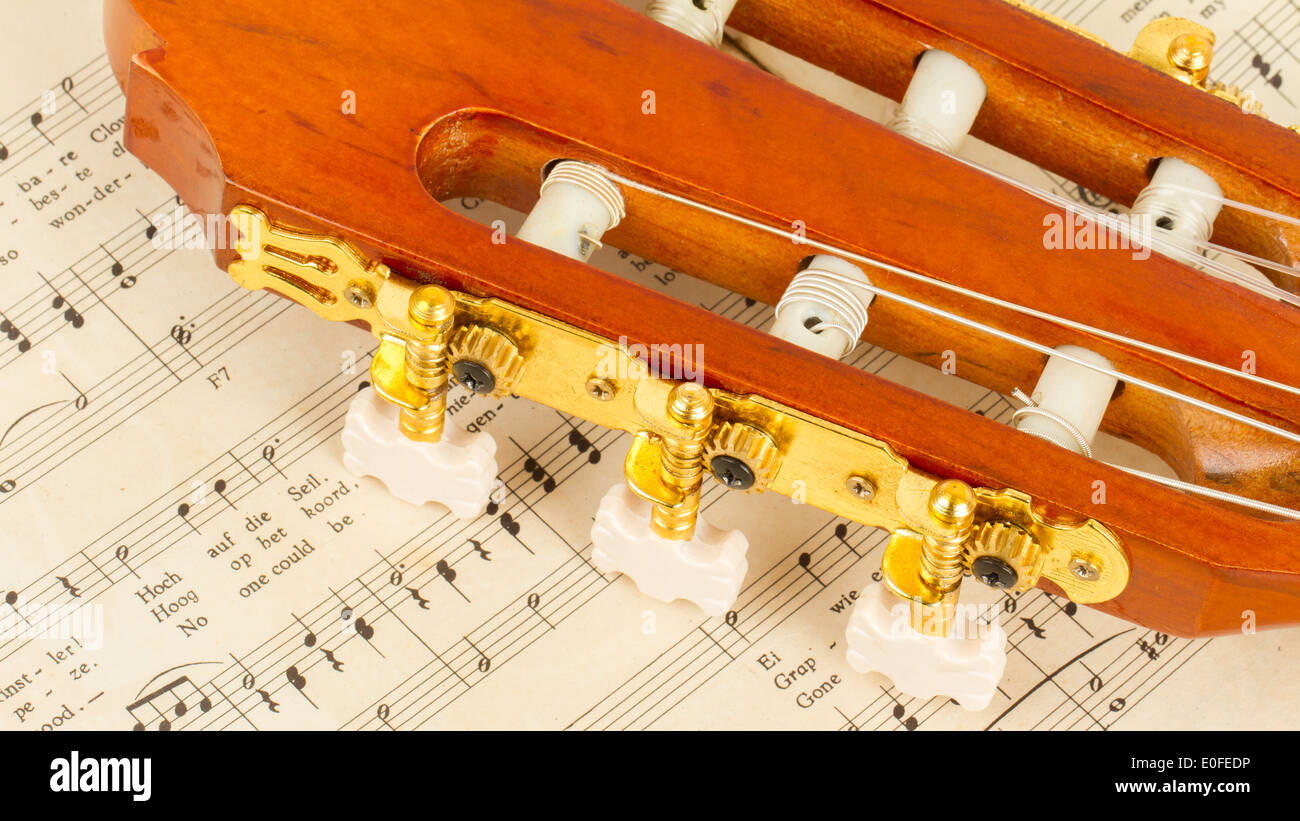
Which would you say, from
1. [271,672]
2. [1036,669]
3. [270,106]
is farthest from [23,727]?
[1036,669]

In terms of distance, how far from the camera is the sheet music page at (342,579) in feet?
4.59

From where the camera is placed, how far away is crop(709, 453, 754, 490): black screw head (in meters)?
1.26

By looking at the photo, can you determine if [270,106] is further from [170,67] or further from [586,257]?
[586,257]

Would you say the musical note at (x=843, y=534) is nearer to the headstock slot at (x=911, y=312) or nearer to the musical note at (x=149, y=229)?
the headstock slot at (x=911, y=312)

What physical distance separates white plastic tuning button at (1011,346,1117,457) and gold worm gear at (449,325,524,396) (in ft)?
1.29

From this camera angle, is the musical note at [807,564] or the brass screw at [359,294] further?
the musical note at [807,564]

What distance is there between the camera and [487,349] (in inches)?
49.6

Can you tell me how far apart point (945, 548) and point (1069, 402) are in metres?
0.16

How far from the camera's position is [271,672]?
1398mm

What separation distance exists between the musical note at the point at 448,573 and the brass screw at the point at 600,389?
238 mm

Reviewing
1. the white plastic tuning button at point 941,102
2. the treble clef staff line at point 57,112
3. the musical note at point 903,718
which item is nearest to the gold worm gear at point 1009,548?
the musical note at point 903,718

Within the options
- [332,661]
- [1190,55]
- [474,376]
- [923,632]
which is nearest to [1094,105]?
[1190,55]

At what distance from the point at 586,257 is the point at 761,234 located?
0.14 m

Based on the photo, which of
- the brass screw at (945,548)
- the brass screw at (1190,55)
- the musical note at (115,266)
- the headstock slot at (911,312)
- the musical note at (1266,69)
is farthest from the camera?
the musical note at (1266,69)
